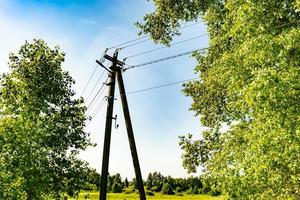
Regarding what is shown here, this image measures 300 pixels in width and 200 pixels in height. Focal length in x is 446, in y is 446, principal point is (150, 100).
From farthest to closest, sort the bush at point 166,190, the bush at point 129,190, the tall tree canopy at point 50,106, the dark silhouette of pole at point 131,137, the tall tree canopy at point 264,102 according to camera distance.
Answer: the bush at point 166,190, the bush at point 129,190, the tall tree canopy at point 50,106, the dark silhouette of pole at point 131,137, the tall tree canopy at point 264,102

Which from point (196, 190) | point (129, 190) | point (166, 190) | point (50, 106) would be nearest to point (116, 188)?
point (129, 190)

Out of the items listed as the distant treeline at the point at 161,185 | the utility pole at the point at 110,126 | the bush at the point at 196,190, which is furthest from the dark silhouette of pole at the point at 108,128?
the bush at the point at 196,190

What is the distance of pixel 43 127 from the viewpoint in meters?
31.5

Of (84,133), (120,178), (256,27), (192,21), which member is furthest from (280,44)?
(120,178)

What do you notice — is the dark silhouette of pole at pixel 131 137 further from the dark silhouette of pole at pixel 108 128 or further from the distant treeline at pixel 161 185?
the distant treeline at pixel 161 185

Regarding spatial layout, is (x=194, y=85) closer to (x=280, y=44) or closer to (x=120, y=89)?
(x=120, y=89)

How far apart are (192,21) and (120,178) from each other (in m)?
101

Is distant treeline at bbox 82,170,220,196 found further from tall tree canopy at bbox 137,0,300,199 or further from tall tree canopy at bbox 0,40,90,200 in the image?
tall tree canopy at bbox 137,0,300,199

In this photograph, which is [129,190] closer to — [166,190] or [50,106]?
[166,190]

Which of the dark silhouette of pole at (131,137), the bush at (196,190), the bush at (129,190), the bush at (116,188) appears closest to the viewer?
the dark silhouette of pole at (131,137)

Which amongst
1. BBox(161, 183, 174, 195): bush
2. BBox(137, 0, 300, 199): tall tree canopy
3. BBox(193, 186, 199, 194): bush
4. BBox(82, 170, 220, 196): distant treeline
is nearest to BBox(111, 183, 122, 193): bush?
BBox(82, 170, 220, 196): distant treeline

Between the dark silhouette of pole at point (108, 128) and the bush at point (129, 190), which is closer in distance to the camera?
the dark silhouette of pole at point (108, 128)

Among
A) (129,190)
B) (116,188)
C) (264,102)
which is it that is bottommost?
(264,102)

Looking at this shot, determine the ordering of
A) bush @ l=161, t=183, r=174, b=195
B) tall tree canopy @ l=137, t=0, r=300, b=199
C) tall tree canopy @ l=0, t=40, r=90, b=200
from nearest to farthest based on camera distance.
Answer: tall tree canopy @ l=137, t=0, r=300, b=199
tall tree canopy @ l=0, t=40, r=90, b=200
bush @ l=161, t=183, r=174, b=195
